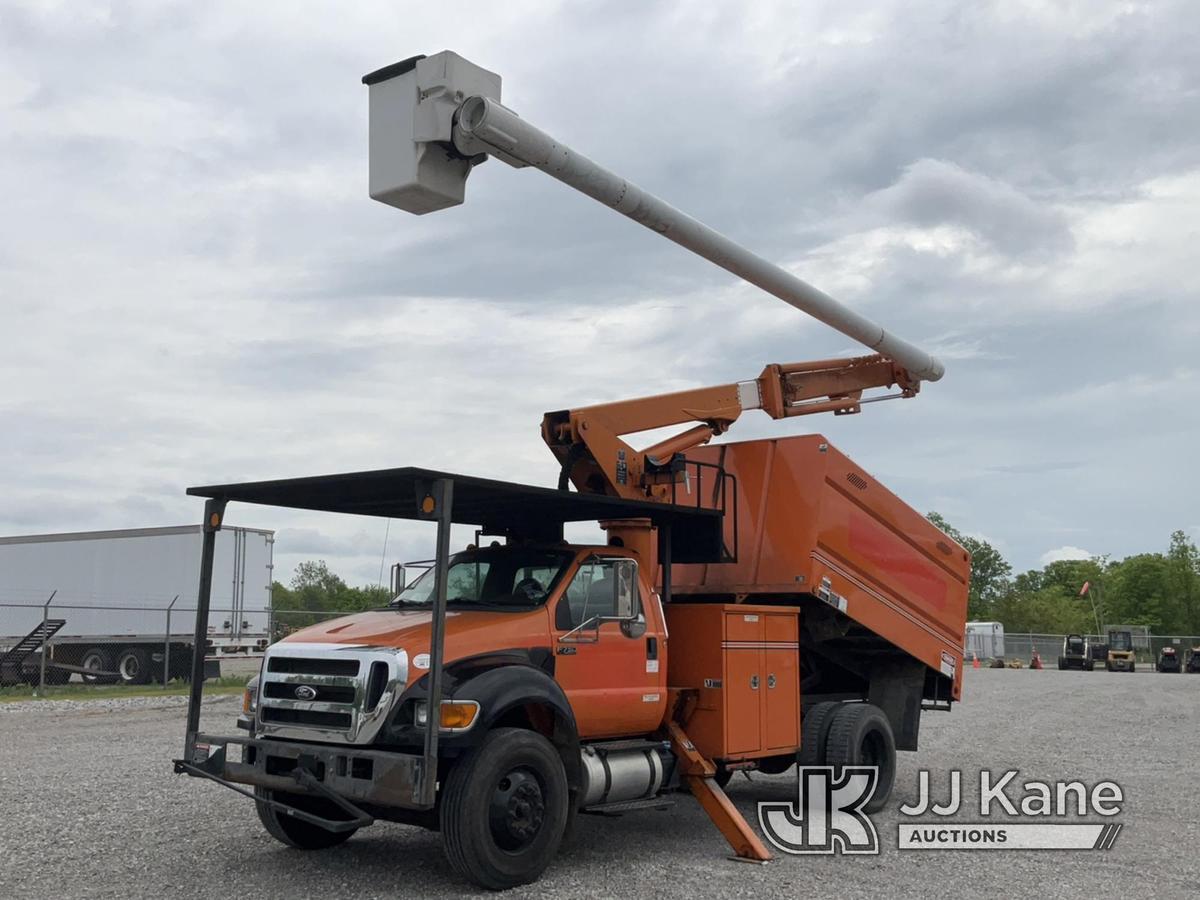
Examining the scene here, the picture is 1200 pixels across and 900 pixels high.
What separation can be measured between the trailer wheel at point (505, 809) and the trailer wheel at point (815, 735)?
12.2 feet

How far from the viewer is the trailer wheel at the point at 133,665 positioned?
27.6 meters

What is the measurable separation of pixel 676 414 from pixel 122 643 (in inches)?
804

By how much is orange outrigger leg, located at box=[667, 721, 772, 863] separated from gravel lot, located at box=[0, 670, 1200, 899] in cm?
21

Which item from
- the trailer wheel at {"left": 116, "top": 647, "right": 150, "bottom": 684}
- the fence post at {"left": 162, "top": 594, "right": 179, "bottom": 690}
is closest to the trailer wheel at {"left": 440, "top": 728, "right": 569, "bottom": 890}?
the fence post at {"left": 162, "top": 594, "right": 179, "bottom": 690}

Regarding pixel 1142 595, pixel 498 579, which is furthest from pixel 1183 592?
pixel 498 579

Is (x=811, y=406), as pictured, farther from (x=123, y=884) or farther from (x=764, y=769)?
(x=123, y=884)

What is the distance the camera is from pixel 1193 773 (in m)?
14.0

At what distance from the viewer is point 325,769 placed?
7535 mm

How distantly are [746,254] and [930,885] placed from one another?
4.60m

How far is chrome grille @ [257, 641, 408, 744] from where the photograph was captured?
7586mm

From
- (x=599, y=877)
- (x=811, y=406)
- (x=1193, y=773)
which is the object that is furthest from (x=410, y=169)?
A: (x=1193, y=773)

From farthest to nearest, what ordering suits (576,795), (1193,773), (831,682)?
(1193,773) < (831,682) < (576,795)

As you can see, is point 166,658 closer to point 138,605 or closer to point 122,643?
point 122,643

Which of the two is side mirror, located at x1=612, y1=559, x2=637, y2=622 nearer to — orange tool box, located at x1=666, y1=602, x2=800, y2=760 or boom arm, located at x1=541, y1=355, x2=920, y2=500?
orange tool box, located at x1=666, y1=602, x2=800, y2=760
